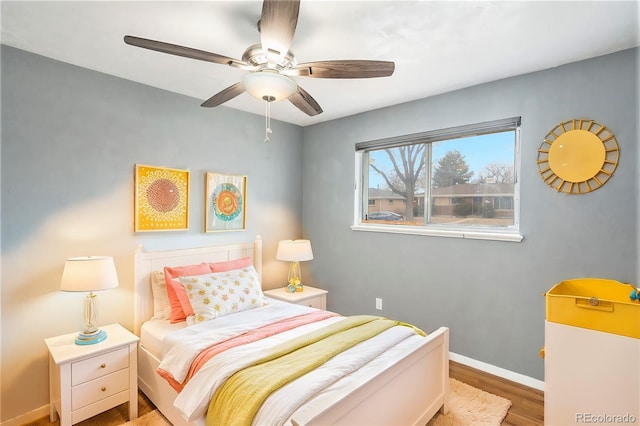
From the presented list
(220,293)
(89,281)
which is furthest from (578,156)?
(89,281)

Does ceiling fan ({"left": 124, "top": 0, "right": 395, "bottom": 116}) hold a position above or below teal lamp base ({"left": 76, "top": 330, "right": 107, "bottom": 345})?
above

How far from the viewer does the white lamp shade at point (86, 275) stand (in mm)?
2240

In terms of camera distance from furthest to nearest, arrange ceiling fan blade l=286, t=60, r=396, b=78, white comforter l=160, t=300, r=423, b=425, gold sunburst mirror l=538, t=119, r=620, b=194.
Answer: gold sunburst mirror l=538, t=119, r=620, b=194, ceiling fan blade l=286, t=60, r=396, b=78, white comforter l=160, t=300, r=423, b=425

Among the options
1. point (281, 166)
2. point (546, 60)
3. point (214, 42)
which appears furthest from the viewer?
point (281, 166)

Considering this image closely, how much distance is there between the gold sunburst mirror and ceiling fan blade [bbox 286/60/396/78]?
63.1 inches

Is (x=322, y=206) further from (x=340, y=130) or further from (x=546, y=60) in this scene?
(x=546, y=60)

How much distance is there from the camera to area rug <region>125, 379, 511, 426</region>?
7.41 feet

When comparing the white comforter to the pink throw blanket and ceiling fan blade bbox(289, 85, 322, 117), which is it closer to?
the pink throw blanket

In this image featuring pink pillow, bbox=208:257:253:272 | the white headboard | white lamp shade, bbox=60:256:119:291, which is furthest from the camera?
A: pink pillow, bbox=208:257:253:272

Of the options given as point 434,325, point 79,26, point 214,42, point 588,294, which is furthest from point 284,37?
point 434,325

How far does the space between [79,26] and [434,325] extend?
371 centimetres

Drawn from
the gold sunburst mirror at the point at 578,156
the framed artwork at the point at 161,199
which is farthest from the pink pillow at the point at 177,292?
the gold sunburst mirror at the point at 578,156

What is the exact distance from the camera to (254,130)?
387cm

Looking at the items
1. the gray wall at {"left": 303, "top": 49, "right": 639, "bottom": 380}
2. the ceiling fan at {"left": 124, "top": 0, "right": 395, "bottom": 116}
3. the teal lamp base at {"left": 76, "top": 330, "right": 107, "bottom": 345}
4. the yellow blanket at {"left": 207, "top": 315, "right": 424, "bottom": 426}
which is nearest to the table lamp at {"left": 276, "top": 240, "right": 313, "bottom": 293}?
the gray wall at {"left": 303, "top": 49, "right": 639, "bottom": 380}
